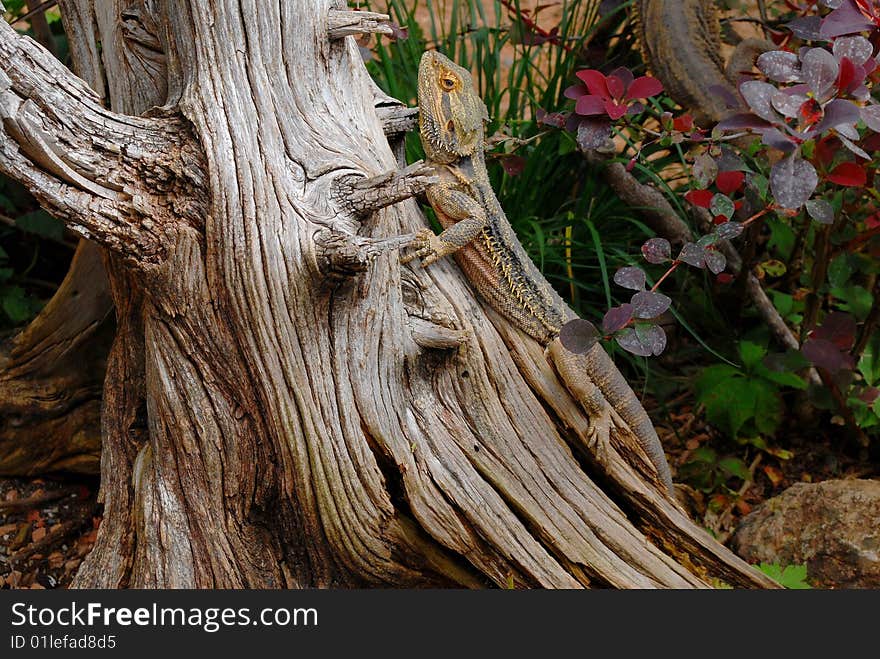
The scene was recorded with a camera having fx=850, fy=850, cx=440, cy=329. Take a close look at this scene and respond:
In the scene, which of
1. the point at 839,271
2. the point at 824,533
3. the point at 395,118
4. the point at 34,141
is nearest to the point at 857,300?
the point at 839,271

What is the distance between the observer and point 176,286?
2.70 m

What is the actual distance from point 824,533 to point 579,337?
148 cm

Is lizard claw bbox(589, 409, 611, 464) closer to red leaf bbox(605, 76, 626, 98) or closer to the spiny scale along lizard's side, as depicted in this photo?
the spiny scale along lizard's side

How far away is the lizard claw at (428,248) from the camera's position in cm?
316

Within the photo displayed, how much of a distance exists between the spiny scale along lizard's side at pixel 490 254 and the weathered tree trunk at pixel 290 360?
0.15 m

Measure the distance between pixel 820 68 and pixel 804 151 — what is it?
47cm

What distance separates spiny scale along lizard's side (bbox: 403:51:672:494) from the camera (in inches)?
132

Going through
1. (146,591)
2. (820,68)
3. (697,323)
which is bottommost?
(697,323)

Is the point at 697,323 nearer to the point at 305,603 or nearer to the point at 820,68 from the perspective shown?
the point at 820,68

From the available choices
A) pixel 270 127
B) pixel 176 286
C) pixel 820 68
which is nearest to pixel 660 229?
pixel 820 68

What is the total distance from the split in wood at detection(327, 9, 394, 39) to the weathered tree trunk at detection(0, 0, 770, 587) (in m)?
0.01

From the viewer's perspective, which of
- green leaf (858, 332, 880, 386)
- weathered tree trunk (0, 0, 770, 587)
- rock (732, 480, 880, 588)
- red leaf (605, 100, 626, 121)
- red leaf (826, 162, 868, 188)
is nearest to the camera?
weathered tree trunk (0, 0, 770, 587)

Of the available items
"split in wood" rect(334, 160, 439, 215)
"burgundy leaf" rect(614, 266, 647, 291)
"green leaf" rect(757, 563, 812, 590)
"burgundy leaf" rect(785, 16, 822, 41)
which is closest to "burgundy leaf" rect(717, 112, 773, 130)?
"burgundy leaf" rect(614, 266, 647, 291)

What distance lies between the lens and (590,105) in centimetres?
312
